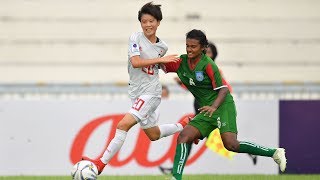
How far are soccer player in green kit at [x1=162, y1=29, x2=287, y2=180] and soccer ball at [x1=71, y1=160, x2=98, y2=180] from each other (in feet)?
2.97

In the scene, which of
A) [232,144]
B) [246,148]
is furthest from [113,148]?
[246,148]

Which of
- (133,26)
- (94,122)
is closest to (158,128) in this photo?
(94,122)

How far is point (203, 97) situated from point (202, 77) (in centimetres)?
28

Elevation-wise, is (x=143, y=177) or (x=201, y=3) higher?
(x=201, y=3)

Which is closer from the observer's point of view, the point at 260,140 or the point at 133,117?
the point at 133,117

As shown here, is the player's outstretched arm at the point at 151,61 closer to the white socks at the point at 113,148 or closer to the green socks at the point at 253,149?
the white socks at the point at 113,148

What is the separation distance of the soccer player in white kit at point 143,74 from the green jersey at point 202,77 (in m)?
0.16

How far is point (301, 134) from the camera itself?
53.7 ft

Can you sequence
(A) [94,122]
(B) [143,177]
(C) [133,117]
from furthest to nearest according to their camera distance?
1. (A) [94,122]
2. (B) [143,177]
3. (C) [133,117]

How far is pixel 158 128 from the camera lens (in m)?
13.6

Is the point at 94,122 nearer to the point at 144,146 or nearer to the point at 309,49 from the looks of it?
the point at 144,146

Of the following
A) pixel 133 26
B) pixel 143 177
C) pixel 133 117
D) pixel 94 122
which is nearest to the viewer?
pixel 133 117

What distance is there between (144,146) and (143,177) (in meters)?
1.00

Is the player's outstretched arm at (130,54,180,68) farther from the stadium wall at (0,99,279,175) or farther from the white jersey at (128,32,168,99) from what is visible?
the stadium wall at (0,99,279,175)
